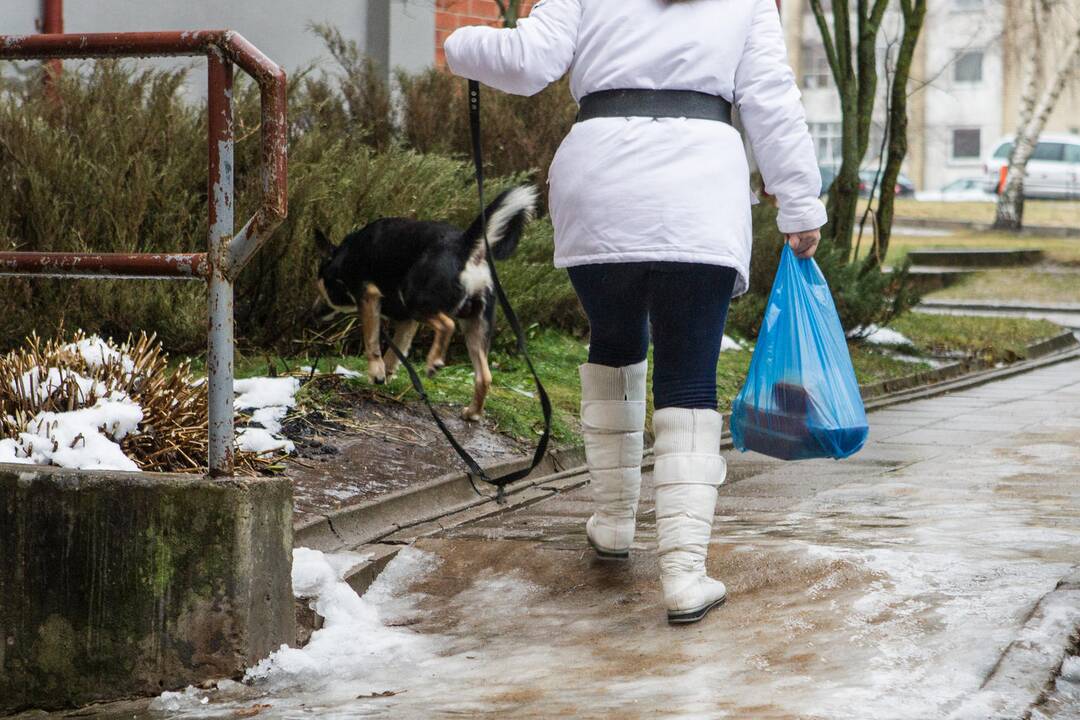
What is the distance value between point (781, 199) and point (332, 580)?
1689 millimetres

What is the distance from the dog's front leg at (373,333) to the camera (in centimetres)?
744

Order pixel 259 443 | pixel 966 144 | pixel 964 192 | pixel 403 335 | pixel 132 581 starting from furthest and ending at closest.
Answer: pixel 966 144 → pixel 964 192 → pixel 403 335 → pixel 259 443 → pixel 132 581

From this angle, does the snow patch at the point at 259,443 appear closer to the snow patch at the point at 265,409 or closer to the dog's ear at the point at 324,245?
the snow patch at the point at 265,409

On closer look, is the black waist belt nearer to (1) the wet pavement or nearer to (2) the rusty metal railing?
(2) the rusty metal railing

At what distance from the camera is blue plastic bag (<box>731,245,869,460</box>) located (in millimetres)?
4453

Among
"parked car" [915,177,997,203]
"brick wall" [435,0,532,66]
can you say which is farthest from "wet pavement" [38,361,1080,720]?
"parked car" [915,177,997,203]

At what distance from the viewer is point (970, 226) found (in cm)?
3331

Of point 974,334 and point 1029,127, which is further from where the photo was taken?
point 1029,127

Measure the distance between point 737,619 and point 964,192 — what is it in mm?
44112

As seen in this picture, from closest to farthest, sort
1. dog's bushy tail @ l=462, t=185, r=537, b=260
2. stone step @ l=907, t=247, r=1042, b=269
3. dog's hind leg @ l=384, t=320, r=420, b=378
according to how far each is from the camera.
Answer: dog's bushy tail @ l=462, t=185, r=537, b=260
dog's hind leg @ l=384, t=320, r=420, b=378
stone step @ l=907, t=247, r=1042, b=269

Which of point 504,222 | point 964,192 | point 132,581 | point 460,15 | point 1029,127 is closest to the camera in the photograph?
point 132,581

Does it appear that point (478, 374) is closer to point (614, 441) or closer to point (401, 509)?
point (401, 509)

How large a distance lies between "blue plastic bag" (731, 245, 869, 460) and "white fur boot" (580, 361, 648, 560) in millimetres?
315

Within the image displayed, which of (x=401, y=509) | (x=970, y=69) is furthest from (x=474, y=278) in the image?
(x=970, y=69)
